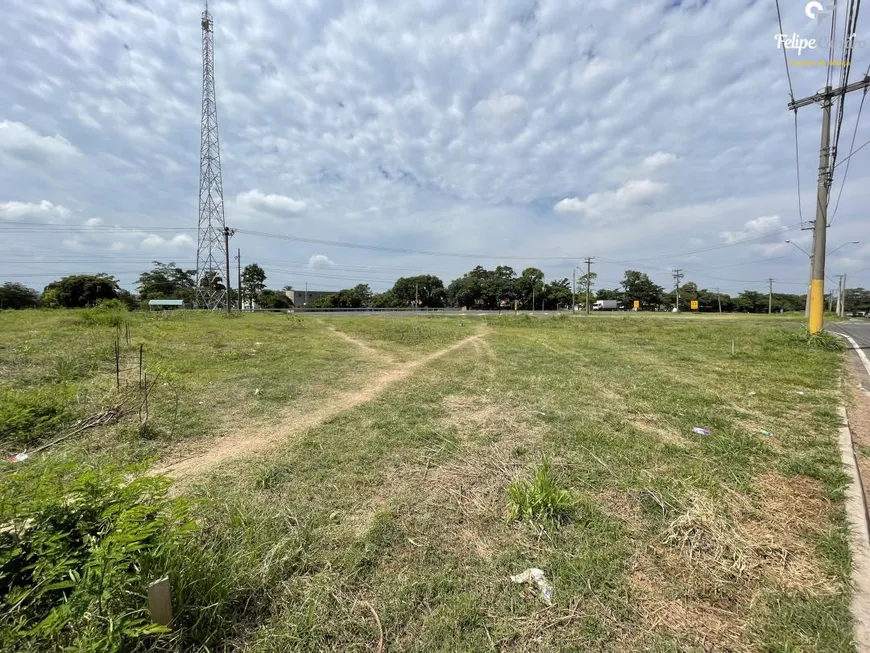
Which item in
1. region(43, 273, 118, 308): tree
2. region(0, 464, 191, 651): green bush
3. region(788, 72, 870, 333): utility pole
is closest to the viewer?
region(0, 464, 191, 651): green bush

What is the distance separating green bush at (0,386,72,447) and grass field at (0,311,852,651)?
0.03 meters

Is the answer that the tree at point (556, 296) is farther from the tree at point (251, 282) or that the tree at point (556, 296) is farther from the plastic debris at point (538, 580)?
the plastic debris at point (538, 580)

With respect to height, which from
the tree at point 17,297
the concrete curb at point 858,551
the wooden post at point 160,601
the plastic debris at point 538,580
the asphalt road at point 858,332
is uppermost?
the tree at point 17,297

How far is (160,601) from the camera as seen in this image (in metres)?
1.60

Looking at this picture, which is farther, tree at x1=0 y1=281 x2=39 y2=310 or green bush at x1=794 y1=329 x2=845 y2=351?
tree at x1=0 y1=281 x2=39 y2=310

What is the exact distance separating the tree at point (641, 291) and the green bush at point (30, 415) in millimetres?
99677

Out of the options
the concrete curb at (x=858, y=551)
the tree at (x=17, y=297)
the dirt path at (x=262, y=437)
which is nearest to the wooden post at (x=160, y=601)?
the dirt path at (x=262, y=437)

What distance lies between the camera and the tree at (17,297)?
169 feet

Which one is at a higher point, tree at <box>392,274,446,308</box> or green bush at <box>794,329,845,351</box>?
tree at <box>392,274,446,308</box>

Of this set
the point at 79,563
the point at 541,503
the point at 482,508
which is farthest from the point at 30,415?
the point at 541,503

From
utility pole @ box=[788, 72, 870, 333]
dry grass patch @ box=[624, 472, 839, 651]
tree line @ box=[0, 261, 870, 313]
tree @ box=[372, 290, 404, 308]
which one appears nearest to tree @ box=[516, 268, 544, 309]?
tree line @ box=[0, 261, 870, 313]

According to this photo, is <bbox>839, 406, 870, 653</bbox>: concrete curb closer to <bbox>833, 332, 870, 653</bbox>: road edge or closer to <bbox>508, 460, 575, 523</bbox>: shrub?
<bbox>833, 332, 870, 653</bbox>: road edge

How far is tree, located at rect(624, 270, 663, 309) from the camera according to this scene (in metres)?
87.8

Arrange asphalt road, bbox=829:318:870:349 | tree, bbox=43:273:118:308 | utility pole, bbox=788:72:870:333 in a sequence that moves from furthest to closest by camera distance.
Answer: tree, bbox=43:273:118:308 → asphalt road, bbox=829:318:870:349 → utility pole, bbox=788:72:870:333
